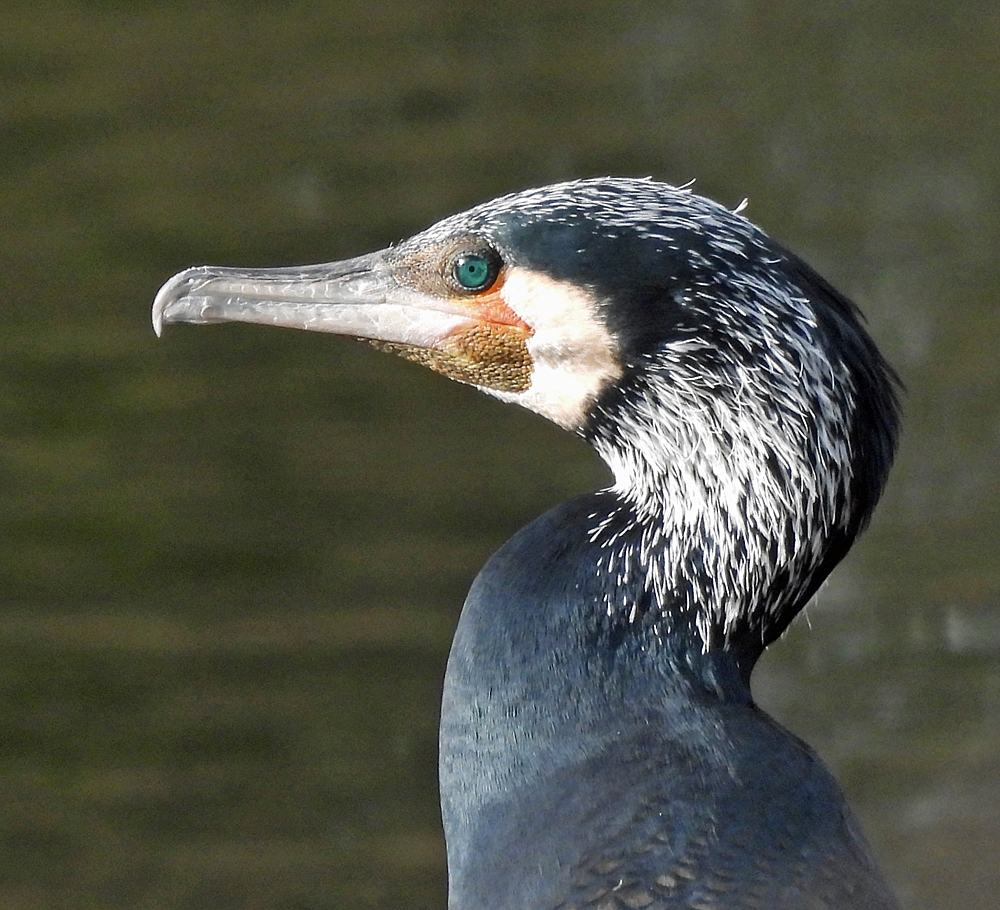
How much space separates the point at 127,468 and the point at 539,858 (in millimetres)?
3315

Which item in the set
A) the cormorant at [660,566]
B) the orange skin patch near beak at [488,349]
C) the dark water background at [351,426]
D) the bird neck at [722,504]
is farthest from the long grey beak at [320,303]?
the dark water background at [351,426]

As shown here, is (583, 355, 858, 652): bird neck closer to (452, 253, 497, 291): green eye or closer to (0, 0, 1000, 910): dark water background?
(452, 253, 497, 291): green eye

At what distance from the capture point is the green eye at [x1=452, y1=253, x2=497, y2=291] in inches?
90.1

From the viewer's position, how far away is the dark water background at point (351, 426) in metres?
4.27

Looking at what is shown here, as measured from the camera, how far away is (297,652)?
461 centimetres

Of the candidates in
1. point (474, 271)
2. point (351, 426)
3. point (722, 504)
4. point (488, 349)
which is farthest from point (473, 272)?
point (351, 426)

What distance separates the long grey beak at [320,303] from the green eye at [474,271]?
0.04m

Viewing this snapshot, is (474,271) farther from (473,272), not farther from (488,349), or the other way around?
(488,349)

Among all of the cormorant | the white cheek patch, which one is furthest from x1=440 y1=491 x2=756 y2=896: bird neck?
the white cheek patch

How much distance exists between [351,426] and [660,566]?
320 cm

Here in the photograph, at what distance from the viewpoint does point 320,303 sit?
93.1 inches

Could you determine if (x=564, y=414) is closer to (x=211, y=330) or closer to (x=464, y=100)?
(x=211, y=330)

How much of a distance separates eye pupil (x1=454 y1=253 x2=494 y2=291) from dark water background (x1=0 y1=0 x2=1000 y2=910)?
2.10m

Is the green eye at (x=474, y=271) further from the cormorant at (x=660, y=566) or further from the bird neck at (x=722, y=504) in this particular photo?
the bird neck at (x=722, y=504)
